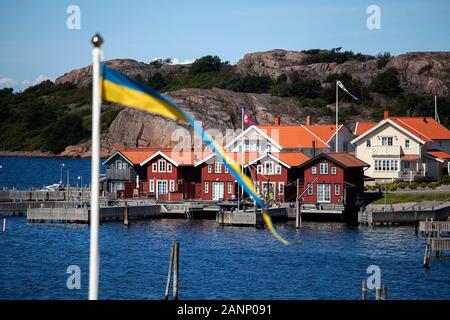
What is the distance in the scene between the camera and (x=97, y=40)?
51.6ft

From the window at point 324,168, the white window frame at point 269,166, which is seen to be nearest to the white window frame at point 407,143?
the window at point 324,168

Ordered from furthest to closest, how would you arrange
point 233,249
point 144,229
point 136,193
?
point 136,193 < point 144,229 < point 233,249

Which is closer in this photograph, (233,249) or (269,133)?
(233,249)

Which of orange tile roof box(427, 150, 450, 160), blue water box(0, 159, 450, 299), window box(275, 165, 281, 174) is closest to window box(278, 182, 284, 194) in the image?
window box(275, 165, 281, 174)

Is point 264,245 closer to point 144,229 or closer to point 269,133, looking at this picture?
point 144,229

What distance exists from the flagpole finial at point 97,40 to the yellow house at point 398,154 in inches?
3476

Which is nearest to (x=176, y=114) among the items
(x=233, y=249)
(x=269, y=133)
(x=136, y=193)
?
(x=233, y=249)

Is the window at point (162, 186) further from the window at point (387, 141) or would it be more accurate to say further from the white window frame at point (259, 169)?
the window at point (387, 141)

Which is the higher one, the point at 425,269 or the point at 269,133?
the point at 269,133

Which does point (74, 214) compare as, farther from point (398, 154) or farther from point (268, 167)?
point (398, 154)

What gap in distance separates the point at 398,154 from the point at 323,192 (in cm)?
2013

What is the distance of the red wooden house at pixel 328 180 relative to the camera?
86250mm
